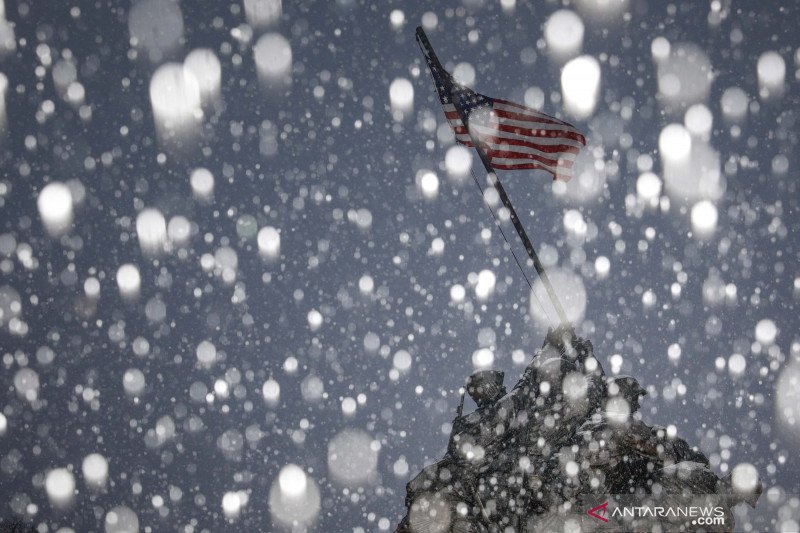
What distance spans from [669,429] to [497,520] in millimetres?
5661

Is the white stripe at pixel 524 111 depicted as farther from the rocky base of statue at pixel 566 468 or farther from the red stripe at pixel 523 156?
the rocky base of statue at pixel 566 468

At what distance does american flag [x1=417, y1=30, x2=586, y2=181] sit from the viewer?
12.2 meters

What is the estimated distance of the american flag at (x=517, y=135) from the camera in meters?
12.2

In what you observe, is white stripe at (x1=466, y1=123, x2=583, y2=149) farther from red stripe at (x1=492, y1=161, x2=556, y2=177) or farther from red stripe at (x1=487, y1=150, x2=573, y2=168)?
red stripe at (x1=492, y1=161, x2=556, y2=177)

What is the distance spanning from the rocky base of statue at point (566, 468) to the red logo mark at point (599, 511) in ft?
0.09

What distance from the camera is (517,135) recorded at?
1234cm

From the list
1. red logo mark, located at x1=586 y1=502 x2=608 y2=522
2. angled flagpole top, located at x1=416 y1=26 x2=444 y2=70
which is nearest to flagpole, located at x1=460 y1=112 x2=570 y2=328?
angled flagpole top, located at x1=416 y1=26 x2=444 y2=70

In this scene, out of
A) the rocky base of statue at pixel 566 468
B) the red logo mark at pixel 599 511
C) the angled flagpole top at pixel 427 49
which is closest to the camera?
the rocky base of statue at pixel 566 468

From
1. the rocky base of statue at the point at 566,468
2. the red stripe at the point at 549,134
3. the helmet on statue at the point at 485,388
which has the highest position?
the red stripe at the point at 549,134

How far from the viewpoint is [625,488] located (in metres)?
12.5

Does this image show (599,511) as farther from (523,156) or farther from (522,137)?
(522,137)

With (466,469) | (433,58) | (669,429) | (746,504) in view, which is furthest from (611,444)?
(433,58)

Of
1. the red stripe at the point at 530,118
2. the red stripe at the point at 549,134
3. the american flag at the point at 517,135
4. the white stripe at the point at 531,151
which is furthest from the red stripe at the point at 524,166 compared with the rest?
the red stripe at the point at 530,118

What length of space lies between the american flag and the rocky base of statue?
18.9 feet
